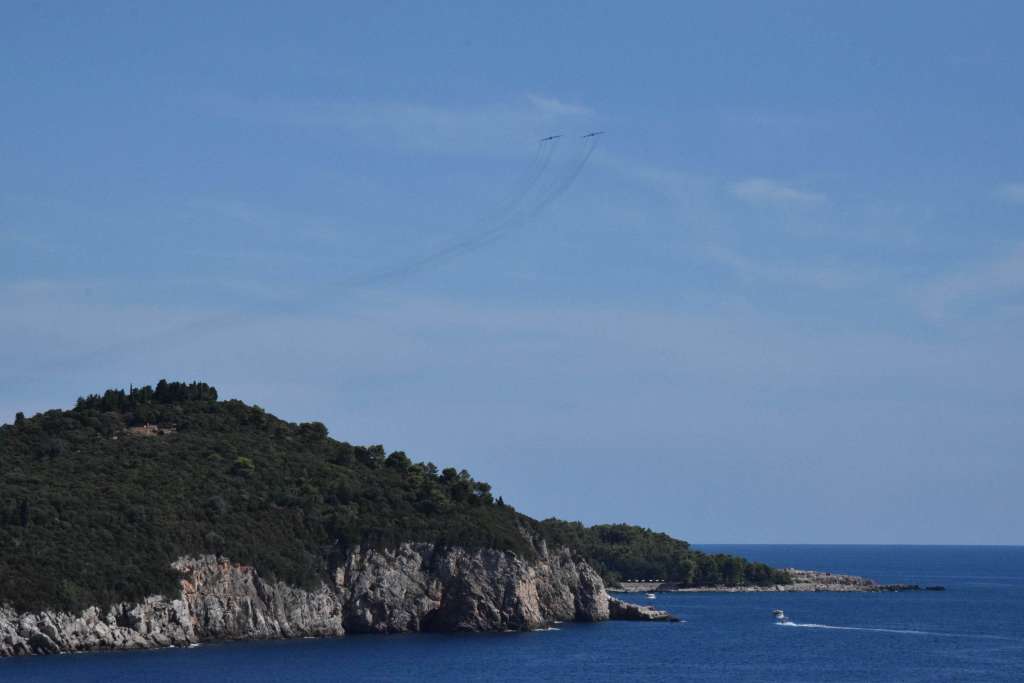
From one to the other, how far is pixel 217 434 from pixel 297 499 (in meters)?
15.8

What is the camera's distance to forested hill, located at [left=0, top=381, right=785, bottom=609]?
88.7 metres

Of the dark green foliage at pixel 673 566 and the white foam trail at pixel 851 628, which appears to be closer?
the white foam trail at pixel 851 628

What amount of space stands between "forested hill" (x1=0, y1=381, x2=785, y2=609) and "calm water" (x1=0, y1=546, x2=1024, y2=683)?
229 inches

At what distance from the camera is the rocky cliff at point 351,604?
8506 cm

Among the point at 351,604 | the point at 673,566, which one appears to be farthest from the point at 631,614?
the point at 673,566

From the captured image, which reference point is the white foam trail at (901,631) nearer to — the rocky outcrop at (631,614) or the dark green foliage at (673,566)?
the rocky outcrop at (631,614)

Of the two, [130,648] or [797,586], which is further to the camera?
[797,586]

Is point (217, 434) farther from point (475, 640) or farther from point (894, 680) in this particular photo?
point (894, 680)

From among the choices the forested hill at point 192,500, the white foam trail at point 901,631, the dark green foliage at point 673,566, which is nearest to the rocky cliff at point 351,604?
the forested hill at point 192,500

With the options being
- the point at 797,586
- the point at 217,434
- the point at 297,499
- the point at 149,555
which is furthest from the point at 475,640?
the point at 797,586

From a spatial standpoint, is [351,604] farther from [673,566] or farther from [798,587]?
[798,587]

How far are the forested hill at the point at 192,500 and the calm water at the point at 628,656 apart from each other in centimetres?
582

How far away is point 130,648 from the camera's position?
86500 mm

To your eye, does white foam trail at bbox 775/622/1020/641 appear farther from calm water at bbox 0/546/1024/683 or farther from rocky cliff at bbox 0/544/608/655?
rocky cliff at bbox 0/544/608/655
